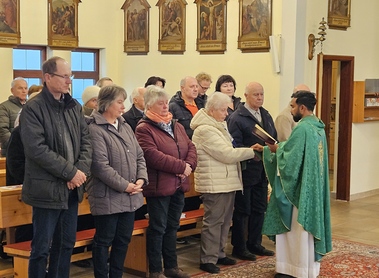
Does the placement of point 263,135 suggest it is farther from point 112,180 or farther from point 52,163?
point 52,163

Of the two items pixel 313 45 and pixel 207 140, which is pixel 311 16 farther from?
pixel 207 140

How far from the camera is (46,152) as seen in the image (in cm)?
401

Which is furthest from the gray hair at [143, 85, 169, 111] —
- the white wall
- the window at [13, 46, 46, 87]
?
the window at [13, 46, 46, 87]

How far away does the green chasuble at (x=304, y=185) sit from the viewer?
17.4ft

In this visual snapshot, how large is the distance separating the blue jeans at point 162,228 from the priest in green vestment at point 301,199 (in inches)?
31.9

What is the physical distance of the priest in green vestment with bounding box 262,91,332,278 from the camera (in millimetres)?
A: 5297

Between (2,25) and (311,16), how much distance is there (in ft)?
15.6

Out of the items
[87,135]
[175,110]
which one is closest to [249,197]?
[175,110]

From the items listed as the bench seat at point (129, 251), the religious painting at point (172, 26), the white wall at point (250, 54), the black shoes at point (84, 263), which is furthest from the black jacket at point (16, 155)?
the religious painting at point (172, 26)

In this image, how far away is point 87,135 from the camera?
440 cm

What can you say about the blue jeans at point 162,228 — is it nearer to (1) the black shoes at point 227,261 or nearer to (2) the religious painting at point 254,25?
(1) the black shoes at point 227,261

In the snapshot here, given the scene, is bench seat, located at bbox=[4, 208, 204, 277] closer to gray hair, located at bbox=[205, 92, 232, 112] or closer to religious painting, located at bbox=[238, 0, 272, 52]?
gray hair, located at bbox=[205, 92, 232, 112]

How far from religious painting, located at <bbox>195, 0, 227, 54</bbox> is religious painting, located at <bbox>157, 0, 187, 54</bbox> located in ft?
1.18

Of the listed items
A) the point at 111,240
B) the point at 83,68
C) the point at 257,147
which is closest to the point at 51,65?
the point at 111,240
